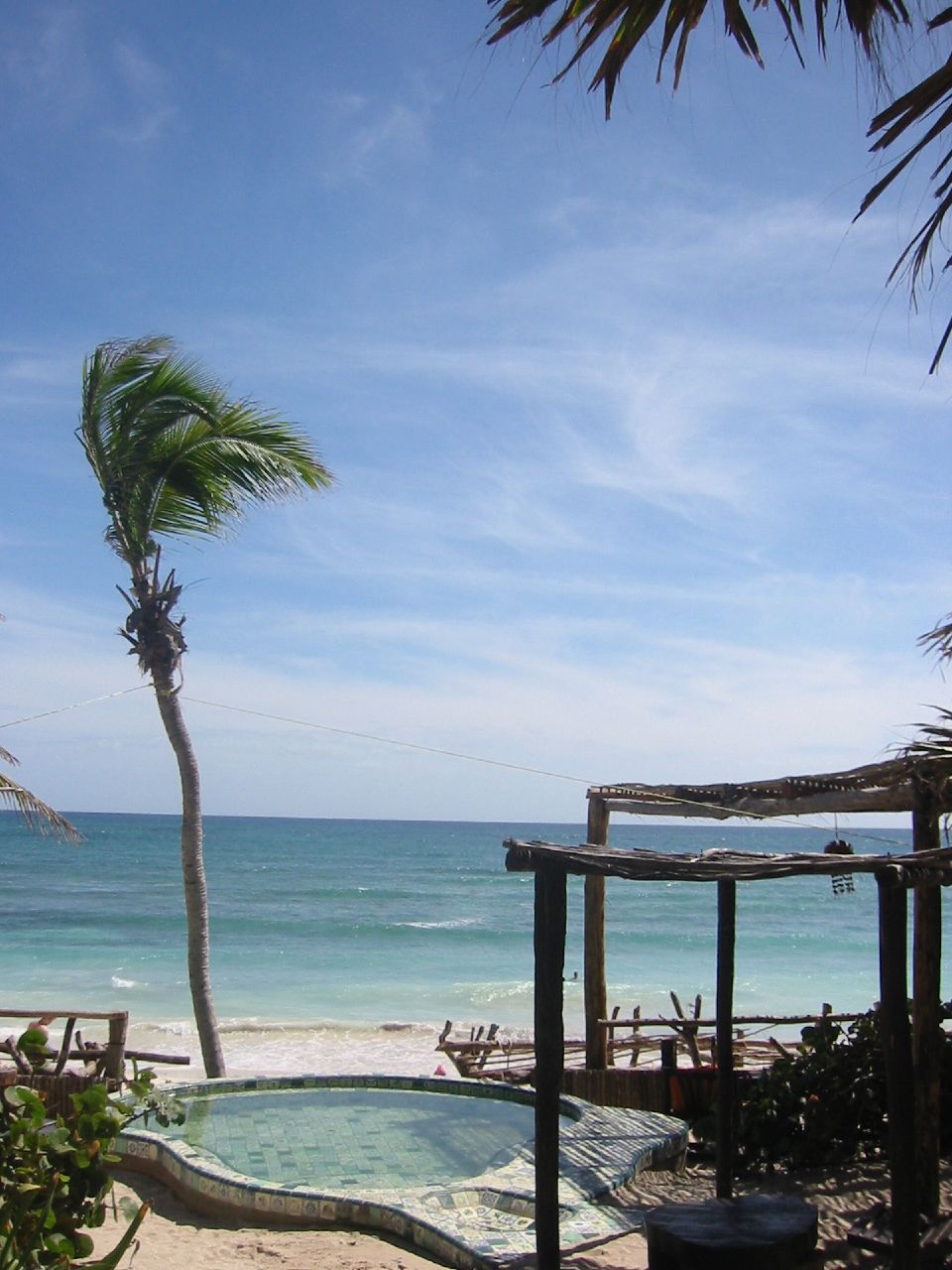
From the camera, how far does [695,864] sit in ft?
15.5

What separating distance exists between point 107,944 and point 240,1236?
30097 mm

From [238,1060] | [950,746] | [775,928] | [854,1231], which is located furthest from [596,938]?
[775,928]

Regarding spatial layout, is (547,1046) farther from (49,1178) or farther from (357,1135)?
(357,1135)

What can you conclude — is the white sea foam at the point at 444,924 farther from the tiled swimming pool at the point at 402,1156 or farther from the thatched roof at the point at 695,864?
the thatched roof at the point at 695,864

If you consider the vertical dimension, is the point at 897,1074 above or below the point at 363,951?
above

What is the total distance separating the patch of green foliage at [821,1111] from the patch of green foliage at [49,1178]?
563 centimetres

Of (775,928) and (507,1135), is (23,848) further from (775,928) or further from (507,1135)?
(507,1135)

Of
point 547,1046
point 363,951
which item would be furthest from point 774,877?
point 363,951

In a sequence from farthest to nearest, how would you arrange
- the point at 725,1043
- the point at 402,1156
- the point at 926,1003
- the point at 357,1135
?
1. the point at 357,1135
2. the point at 402,1156
3. the point at 926,1003
4. the point at 725,1043

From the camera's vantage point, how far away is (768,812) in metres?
8.21

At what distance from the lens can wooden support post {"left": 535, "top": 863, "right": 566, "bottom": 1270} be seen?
4.86 m

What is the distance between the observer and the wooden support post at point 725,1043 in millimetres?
6496

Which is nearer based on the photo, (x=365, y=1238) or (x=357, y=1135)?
(x=365, y=1238)

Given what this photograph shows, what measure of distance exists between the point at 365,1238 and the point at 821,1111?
339 cm
